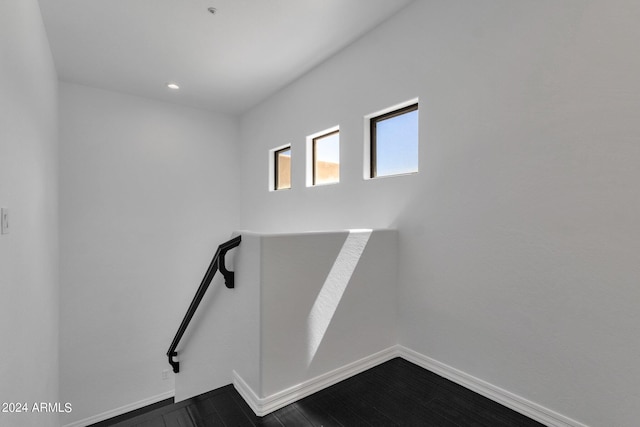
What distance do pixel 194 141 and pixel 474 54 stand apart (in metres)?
4.02

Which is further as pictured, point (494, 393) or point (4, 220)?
point (494, 393)

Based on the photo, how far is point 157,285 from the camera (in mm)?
4422

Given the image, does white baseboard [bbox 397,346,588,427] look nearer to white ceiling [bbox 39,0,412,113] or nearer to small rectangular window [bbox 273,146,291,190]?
small rectangular window [bbox 273,146,291,190]

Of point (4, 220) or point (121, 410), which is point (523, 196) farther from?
point (121, 410)

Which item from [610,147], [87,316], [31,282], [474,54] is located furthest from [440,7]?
[87,316]

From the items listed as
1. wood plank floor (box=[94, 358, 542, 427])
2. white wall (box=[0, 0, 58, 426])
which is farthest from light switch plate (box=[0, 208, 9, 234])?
wood plank floor (box=[94, 358, 542, 427])

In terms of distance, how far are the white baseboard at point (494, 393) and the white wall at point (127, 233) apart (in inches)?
141

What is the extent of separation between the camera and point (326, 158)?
11.6 ft

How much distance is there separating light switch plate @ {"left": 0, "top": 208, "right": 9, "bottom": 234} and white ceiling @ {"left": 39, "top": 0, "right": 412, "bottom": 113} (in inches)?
75.5

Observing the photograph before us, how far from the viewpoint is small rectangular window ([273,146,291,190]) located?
167 inches

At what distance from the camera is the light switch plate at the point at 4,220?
146 centimetres

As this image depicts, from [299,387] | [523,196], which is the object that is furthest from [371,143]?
[299,387]

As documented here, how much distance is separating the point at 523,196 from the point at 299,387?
1.78 m

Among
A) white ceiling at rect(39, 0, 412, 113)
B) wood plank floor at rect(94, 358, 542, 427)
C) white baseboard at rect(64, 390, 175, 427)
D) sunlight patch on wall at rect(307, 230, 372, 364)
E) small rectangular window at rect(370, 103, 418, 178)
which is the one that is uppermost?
white ceiling at rect(39, 0, 412, 113)
